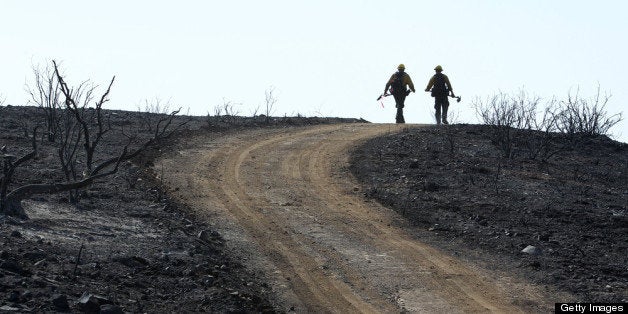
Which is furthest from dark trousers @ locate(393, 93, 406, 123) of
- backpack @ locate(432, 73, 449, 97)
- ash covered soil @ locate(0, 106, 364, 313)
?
ash covered soil @ locate(0, 106, 364, 313)

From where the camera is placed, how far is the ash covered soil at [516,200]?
Answer: 12.7 m

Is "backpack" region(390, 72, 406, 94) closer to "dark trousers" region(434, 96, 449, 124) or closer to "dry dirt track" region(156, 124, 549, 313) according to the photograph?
"dark trousers" region(434, 96, 449, 124)

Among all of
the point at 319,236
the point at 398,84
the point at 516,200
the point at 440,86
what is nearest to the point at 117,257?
the point at 319,236

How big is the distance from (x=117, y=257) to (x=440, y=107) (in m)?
17.2

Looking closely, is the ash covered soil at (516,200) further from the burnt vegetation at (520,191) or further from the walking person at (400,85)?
the walking person at (400,85)

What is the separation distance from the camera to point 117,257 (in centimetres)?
1082

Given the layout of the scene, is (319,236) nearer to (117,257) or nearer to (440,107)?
(117,257)

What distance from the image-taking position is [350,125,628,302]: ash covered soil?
12664 mm

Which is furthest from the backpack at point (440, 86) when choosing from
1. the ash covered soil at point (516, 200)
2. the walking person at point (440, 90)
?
the ash covered soil at point (516, 200)

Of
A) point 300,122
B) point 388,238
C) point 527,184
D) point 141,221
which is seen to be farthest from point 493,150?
point 141,221

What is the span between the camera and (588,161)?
21594mm

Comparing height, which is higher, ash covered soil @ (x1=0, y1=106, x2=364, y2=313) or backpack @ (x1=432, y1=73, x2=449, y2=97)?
backpack @ (x1=432, y1=73, x2=449, y2=97)

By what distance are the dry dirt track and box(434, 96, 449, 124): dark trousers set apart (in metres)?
5.84

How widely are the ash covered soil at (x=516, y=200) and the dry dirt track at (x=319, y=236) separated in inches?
20.8
